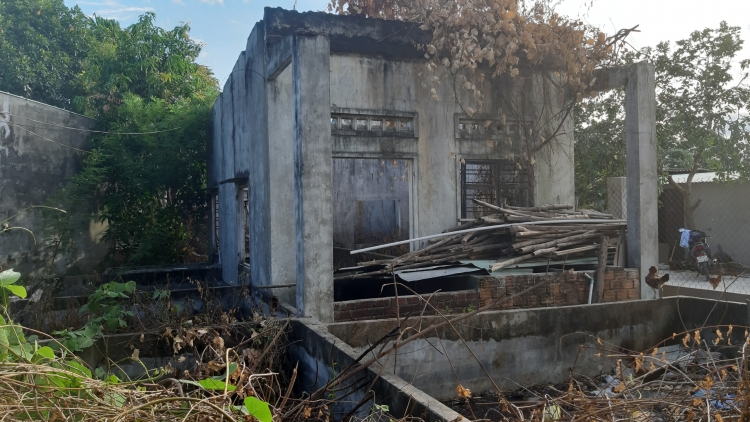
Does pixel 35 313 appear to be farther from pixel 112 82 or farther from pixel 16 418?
pixel 112 82

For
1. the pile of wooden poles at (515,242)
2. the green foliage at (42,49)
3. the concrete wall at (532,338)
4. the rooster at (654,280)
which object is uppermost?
the green foliage at (42,49)

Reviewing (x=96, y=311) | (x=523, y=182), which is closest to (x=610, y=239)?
(x=523, y=182)

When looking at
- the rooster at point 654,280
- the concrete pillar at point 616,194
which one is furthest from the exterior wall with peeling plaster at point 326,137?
the concrete pillar at point 616,194

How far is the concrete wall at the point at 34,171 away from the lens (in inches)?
459

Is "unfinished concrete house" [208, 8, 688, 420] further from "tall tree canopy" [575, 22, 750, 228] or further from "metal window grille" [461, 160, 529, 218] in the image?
"tall tree canopy" [575, 22, 750, 228]

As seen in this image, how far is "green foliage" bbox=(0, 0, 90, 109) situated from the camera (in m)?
19.1

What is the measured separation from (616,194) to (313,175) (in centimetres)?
949

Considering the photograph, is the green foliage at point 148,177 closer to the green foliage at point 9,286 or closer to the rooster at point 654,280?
the rooster at point 654,280

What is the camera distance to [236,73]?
9922 mm

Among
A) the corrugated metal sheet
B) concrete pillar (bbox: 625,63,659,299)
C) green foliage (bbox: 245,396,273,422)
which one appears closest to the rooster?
concrete pillar (bbox: 625,63,659,299)

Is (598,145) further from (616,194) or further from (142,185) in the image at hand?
(142,185)

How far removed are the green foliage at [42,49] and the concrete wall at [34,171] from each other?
24.4 ft

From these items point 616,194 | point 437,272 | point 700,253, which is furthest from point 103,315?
point 700,253

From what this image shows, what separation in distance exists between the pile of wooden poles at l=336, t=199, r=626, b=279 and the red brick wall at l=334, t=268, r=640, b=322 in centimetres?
28
